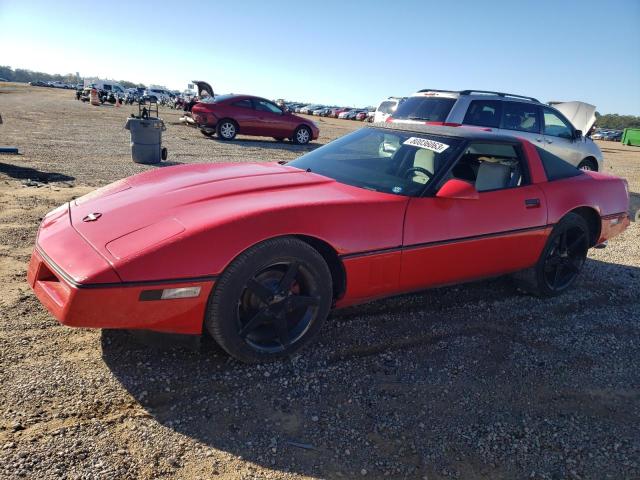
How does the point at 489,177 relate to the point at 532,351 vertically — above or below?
above

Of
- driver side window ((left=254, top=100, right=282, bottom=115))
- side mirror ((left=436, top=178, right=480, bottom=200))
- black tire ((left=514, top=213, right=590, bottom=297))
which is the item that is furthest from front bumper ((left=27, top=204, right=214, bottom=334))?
driver side window ((left=254, top=100, right=282, bottom=115))

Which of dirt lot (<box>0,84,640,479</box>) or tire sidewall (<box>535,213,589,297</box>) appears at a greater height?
tire sidewall (<box>535,213,589,297</box>)

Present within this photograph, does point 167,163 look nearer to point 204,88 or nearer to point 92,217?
point 92,217

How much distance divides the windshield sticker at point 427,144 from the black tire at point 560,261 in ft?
4.18

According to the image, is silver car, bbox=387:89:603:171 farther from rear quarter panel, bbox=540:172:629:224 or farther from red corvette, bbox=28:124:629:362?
red corvette, bbox=28:124:629:362

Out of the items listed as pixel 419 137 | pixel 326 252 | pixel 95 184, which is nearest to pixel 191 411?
pixel 326 252

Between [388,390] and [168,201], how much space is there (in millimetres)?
1673

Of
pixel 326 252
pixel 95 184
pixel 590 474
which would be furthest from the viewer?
pixel 95 184

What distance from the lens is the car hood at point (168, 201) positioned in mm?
2434

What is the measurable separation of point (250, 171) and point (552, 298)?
282cm

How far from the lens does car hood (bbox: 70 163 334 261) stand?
2.43 metres

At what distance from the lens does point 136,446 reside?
2.02 meters

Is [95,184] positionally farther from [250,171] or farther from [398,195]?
[398,195]

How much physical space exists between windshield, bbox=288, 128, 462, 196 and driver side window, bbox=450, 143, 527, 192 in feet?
0.67
